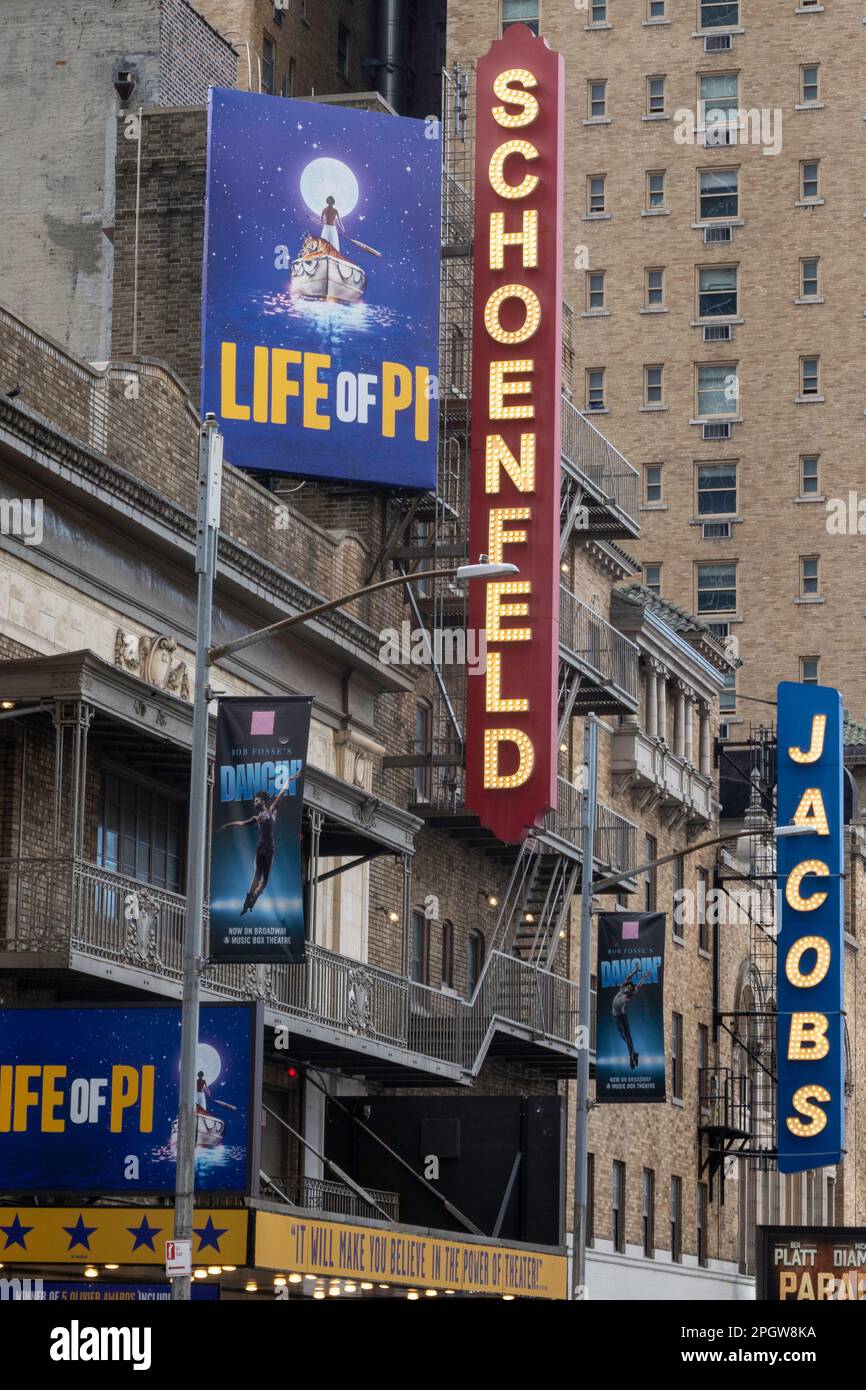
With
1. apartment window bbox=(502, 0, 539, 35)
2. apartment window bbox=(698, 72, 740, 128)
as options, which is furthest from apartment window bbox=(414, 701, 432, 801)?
apartment window bbox=(502, 0, 539, 35)

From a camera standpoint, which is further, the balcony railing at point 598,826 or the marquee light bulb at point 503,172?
the balcony railing at point 598,826

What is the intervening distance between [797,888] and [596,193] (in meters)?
38.4

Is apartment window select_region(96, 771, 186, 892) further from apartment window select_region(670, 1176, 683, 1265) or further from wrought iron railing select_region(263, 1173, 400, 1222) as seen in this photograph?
apartment window select_region(670, 1176, 683, 1265)

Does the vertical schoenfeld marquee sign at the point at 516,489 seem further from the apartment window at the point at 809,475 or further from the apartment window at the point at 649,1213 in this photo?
the apartment window at the point at 809,475

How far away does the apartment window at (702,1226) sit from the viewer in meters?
57.9

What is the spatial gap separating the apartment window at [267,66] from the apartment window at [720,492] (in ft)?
66.5

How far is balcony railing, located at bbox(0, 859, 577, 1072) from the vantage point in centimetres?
2647

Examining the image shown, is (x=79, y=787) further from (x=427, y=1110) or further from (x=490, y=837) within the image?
(x=490, y=837)

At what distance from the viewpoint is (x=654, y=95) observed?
90312 millimetres

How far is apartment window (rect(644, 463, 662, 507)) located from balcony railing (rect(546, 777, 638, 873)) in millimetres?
34970

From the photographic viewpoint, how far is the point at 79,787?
2594 centimetres

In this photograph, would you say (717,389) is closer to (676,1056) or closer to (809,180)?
(809,180)

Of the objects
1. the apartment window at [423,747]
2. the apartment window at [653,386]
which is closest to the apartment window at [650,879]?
the apartment window at [423,747]

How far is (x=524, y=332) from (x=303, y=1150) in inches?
546
